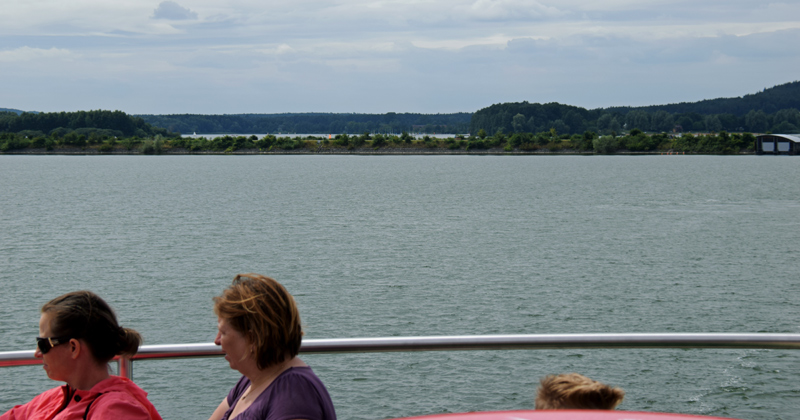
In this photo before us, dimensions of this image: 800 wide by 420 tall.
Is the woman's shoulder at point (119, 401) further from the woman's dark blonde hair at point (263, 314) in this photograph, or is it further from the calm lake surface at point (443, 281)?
the calm lake surface at point (443, 281)

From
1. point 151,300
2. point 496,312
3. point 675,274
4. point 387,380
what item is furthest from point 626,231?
point 387,380

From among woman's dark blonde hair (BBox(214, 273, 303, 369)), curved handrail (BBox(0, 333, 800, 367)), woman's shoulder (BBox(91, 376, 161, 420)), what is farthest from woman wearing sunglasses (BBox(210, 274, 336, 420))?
woman's shoulder (BBox(91, 376, 161, 420))

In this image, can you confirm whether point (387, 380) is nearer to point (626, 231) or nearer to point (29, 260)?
point (29, 260)

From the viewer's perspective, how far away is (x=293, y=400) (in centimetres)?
235

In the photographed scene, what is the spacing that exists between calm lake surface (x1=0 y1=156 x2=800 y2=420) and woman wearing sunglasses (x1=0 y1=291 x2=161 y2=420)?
8.65 meters

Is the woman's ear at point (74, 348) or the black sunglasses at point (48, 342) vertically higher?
the black sunglasses at point (48, 342)

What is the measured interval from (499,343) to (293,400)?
0.71 meters

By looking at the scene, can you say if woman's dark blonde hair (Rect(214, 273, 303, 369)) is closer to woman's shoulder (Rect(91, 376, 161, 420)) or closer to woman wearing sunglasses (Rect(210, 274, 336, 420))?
woman wearing sunglasses (Rect(210, 274, 336, 420))

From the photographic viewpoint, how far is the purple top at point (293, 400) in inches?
92.4

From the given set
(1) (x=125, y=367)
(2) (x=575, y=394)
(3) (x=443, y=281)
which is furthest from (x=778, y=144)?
(1) (x=125, y=367)

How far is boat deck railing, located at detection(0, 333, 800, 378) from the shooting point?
2629 millimetres

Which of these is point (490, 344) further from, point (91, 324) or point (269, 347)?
point (91, 324)

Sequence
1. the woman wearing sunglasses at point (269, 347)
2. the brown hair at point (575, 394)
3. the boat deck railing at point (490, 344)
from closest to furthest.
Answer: the brown hair at point (575, 394) < the woman wearing sunglasses at point (269, 347) < the boat deck railing at point (490, 344)

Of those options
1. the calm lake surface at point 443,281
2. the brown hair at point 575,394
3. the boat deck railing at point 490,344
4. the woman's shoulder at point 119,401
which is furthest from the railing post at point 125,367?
the calm lake surface at point 443,281
